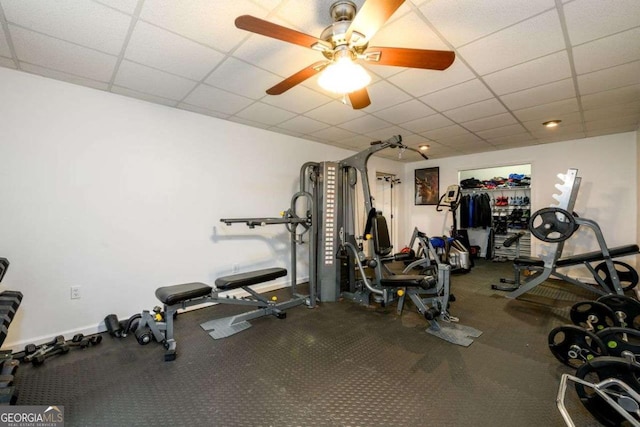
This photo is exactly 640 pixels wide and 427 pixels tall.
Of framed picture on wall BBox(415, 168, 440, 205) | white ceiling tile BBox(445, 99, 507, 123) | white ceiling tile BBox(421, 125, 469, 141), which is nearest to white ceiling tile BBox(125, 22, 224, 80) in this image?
white ceiling tile BBox(445, 99, 507, 123)

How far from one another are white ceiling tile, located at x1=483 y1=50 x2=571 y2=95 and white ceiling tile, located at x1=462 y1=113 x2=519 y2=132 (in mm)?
881

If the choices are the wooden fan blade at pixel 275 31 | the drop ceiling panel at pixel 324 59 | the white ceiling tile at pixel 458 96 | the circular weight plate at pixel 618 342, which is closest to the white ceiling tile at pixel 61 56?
the drop ceiling panel at pixel 324 59

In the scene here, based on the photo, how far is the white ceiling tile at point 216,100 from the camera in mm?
2775

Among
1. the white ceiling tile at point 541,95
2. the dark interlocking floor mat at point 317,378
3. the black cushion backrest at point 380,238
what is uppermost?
the white ceiling tile at point 541,95

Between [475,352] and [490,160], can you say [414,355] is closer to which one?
[475,352]

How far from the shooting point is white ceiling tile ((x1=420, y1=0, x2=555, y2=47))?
5.18 ft

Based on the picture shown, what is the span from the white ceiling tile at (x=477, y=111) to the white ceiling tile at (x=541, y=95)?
0.11m

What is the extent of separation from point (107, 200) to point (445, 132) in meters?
4.54

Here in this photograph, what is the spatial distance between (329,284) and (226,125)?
260 centimetres

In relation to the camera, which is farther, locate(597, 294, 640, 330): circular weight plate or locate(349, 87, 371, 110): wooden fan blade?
locate(597, 294, 640, 330): circular weight plate

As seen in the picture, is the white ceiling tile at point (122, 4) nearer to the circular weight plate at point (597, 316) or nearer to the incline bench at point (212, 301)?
the incline bench at point (212, 301)

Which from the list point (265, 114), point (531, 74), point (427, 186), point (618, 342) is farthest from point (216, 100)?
point (427, 186)

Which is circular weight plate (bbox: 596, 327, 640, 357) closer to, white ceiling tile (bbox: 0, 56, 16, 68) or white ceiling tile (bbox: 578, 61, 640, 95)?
white ceiling tile (bbox: 578, 61, 640, 95)

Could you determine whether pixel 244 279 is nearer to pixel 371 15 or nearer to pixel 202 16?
pixel 202 16
